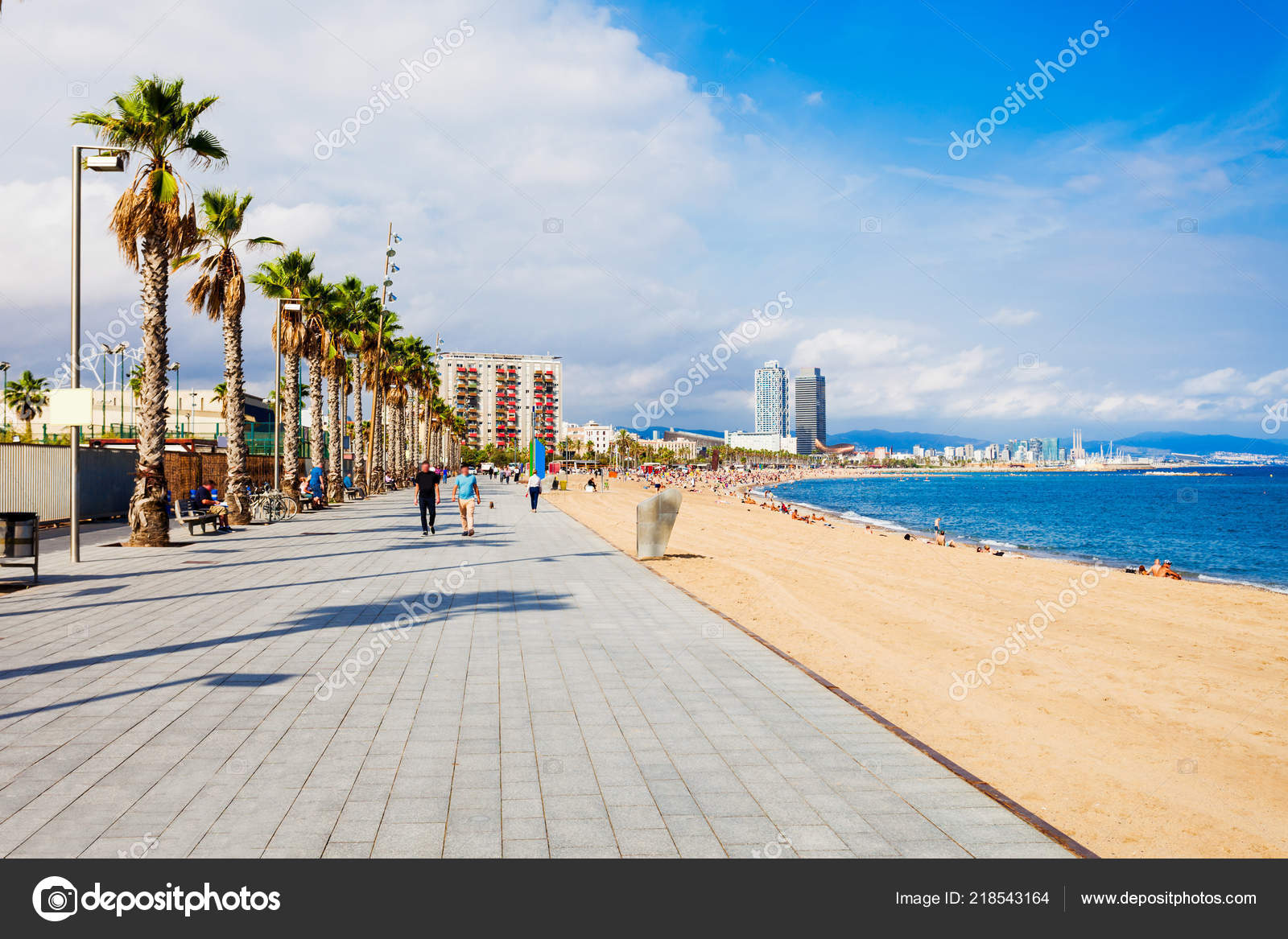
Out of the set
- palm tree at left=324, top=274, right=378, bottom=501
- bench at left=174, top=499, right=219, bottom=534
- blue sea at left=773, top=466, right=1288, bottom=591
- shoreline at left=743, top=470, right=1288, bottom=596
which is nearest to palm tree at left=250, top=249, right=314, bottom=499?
palm tree at left=324, top=274, right=378, bottom=501

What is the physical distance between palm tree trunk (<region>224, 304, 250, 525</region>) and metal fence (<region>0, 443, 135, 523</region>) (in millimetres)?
4486

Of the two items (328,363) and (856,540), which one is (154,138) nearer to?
(328,363)

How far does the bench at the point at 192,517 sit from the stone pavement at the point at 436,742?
8.52m

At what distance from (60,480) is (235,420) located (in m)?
5.38

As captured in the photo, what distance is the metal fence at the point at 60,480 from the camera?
70.1 ft

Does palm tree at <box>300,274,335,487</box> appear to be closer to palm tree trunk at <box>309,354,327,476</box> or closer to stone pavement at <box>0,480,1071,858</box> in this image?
palm tree trunk at <box>309,354,327,476</box>

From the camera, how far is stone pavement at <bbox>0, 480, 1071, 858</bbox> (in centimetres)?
407

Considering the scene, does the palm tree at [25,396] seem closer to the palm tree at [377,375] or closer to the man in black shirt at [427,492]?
the palm tree at [377,375]

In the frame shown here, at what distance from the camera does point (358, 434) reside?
43.4m

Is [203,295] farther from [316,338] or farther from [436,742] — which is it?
[436,742]
